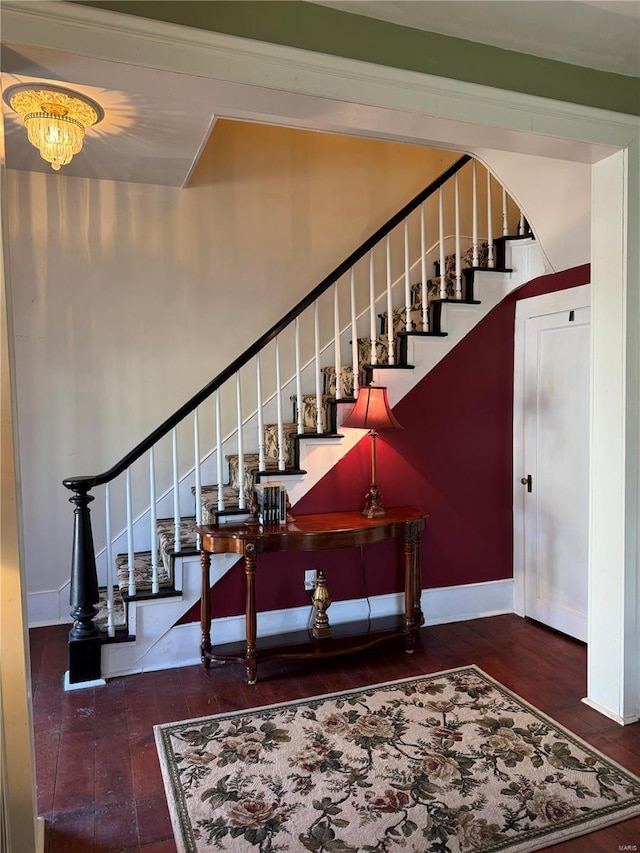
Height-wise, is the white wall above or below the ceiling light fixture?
below

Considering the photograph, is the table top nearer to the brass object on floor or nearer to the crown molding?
the brass object on floor

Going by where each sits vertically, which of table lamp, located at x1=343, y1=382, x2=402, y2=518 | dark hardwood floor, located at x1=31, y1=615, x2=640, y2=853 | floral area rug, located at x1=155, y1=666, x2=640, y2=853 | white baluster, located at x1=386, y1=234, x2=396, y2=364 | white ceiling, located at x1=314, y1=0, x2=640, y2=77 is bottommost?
dark hardwood floor, located at x1=31, y1=615, x2=640, y2=853

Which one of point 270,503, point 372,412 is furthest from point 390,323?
point 270,503

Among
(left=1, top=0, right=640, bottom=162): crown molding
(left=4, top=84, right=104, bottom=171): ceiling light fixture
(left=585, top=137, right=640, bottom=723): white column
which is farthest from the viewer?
(left=4, top=84, right=104, bottom=171): ceiling light fixture

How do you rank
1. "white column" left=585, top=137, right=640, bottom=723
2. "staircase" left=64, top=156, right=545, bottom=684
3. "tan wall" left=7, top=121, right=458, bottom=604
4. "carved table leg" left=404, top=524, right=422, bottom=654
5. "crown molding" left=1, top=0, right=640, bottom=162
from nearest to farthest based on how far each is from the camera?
"crown molding" left=1, top=0, right=640, bottom=162, "white column" left=585, top=137, right=640, bottom=723, "staircase" left=64, top=156, right=545, bottom=684, "carved table leg" left=404, top=524, right=422, bottom=654, "tan wall" left=7, top=121, right=458, bottom=604

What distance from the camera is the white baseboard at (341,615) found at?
10.9 feet

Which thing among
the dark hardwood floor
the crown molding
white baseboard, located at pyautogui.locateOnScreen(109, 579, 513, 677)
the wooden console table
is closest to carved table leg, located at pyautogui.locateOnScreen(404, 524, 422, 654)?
the wooden console table

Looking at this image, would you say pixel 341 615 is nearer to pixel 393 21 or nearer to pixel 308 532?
pixel 308 532

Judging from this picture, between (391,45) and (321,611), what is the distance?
2839mm

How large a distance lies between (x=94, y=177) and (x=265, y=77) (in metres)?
2.58

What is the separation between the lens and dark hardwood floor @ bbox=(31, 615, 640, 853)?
207 cm

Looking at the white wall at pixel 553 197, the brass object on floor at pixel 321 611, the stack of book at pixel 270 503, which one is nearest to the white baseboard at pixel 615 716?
the brass object on floor at pixel 321 611

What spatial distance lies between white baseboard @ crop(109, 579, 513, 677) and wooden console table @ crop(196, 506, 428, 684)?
5.3 inches

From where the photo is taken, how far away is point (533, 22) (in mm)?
2111
